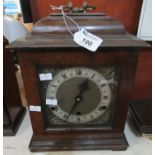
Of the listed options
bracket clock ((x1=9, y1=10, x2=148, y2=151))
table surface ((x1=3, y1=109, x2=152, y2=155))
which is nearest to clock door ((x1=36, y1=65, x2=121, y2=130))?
bracket clock ((x1=9, y1=10, x2=148, y2=151))

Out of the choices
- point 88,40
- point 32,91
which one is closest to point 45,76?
point 32,91

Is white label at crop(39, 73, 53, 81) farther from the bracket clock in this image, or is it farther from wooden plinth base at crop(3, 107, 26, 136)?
wooden plinth base at crop(3, 107, 26, 136)

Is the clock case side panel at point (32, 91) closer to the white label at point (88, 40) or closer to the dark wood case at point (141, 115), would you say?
the white label at point (88, 40)

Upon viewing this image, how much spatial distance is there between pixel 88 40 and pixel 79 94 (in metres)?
0.20

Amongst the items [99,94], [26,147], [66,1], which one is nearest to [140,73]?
[99,94]

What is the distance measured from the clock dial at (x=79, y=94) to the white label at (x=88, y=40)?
93 mm

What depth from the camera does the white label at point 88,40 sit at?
20.4 inches

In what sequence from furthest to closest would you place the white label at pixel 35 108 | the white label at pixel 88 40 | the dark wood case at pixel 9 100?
the dark wood case at pixel 9 100, the white label at pixel 35 108, the white label at pixel 88 40

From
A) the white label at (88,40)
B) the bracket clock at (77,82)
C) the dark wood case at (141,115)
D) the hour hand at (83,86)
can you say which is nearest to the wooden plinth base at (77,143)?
the bracket clock at (77,82)

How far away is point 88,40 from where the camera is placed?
0.52m

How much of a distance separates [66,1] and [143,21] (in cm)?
36

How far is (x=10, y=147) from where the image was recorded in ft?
2.41

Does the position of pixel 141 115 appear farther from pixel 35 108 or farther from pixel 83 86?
pixel 35 108

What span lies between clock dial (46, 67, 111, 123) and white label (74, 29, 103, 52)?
0.31 ft
